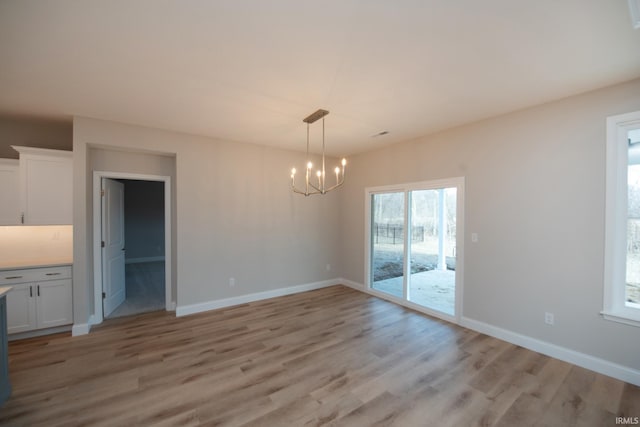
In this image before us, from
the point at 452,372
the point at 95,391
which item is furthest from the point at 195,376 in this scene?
the point at 452,372

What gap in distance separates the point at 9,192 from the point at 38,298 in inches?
57.8

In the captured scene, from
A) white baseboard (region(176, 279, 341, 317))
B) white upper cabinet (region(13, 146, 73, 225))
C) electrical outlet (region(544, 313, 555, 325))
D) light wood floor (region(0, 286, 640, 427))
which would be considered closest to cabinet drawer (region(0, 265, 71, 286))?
white upper cabinet (region(13, 146, 73, 225))

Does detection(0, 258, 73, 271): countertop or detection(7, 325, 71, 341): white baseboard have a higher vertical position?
detection(0, 258, 73, 271): countertop

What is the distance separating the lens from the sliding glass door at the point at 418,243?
3791mm

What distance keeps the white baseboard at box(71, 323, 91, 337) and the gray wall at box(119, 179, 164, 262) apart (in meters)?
5.74

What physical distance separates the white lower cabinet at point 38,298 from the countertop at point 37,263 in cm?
6

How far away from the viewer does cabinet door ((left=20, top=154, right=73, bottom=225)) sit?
10.6ft

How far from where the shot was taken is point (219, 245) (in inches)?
166

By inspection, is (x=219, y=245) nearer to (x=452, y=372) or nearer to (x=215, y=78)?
(x=215, y=78)

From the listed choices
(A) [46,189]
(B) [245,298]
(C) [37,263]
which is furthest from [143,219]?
(B) [245,298]

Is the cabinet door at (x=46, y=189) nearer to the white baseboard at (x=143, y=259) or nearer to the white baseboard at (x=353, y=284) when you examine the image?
the white baseboard at (x=353, y=284)

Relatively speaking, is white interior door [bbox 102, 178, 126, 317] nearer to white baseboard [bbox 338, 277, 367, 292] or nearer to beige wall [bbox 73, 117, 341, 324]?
beige wall [bbox 73, 117, 341, 324]

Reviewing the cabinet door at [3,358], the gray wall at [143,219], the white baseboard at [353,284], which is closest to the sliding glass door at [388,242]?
the white baseboard at [353,284]

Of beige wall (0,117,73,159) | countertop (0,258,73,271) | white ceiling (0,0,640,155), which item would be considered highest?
white ceiling (0,0,640,155)
